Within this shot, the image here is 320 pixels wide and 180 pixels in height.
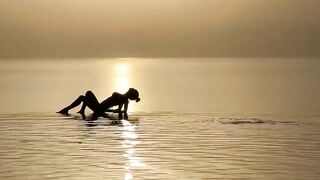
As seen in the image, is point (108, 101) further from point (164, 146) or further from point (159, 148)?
point (159, 148)

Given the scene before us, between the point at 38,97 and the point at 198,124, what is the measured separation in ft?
53.8

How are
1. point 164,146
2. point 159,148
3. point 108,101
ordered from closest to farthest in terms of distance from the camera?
point 159,148 < point 164,146 < point 108,101

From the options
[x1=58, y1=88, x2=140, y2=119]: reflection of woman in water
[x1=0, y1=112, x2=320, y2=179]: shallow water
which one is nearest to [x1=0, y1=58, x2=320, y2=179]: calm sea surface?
[x1=0, y1=112, x2=320, y2=179]: shallow water

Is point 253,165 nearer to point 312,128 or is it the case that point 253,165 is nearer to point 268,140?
point 268,140

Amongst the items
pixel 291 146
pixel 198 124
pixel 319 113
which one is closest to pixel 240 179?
pixel 291 146

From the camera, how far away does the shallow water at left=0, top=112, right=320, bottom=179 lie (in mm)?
11156

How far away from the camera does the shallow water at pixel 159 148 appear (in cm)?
1116

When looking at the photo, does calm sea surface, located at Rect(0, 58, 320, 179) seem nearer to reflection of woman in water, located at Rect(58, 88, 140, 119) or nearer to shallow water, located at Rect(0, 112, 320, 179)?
shallow water, located at Rect(0, 112, 320, 179)

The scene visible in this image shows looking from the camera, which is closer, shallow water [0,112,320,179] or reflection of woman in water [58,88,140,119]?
shallow water [0,112,320,179]

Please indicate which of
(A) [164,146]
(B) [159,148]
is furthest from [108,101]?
(B) [159,148]

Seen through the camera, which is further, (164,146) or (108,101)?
(108,101)

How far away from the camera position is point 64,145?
46.8 feet

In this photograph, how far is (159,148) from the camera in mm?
13852

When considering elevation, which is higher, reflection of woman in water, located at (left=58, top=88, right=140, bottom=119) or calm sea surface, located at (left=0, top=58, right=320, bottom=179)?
reflection of woman in water, located at (left=58, top=88, right=140, bottom=119)
